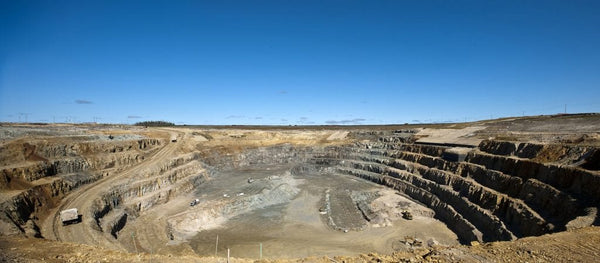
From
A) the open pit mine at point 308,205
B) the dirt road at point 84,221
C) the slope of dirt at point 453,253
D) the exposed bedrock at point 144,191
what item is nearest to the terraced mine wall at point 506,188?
the open pit mine at point 308,205

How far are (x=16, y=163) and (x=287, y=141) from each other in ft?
181

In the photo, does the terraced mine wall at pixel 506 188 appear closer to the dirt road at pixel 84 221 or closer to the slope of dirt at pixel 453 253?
the slope of dirt at pixel 453 253

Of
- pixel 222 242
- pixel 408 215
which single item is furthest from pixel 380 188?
pixel 222 242

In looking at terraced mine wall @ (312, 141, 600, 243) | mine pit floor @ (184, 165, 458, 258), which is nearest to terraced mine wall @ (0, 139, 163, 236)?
mine pit floor @ (184, 165, 458, 258)

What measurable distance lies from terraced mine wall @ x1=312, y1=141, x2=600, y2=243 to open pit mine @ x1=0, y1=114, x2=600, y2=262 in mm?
127

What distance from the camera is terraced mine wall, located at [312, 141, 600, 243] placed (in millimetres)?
19844

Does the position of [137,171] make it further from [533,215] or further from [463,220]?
[533,215]

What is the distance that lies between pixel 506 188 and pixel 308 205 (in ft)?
75.2

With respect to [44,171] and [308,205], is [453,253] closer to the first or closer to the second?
[308,205]

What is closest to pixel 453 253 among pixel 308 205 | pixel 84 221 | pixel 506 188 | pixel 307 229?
pixel 506 188

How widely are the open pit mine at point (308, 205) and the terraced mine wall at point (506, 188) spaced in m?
0.13

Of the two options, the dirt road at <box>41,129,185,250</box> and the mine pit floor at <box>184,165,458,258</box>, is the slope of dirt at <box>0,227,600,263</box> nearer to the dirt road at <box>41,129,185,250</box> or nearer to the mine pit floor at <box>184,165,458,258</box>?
the dirt road at <box>41,129,185,250</box>

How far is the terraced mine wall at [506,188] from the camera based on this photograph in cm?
1984

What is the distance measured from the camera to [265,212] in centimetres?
3581
